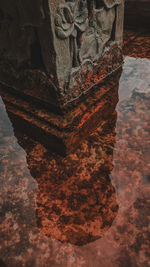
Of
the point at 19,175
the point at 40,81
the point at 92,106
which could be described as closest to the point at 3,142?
the point at 19,175

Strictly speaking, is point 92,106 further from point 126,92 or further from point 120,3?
point 120,3

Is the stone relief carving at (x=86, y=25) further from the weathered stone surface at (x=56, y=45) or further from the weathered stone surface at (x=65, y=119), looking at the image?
the weathered stone surface at (x=65, y=119)

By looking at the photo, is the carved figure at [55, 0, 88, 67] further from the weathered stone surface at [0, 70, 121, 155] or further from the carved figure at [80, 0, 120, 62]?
the weathered stone surface at [0, 70, 121, 155]

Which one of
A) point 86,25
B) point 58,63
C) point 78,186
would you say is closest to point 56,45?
point 58,63

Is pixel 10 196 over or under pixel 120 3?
under

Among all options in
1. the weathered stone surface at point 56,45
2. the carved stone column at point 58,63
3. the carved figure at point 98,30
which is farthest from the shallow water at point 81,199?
the carved figure at point 98,30

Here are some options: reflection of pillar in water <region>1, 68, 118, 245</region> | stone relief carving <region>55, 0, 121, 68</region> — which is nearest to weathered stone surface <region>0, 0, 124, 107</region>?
stone relief carving <region>55, 0, 121, 68</region>
